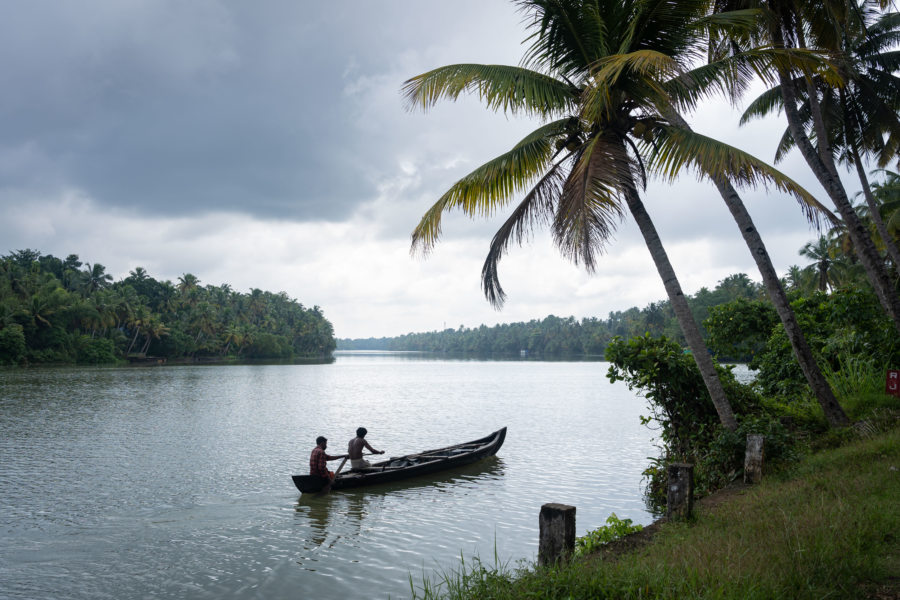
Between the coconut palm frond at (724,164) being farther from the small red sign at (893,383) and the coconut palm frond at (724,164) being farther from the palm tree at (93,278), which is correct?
the palm tree at (93,278)

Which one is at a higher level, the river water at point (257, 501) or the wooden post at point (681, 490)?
the wooden post at point (681, 490)

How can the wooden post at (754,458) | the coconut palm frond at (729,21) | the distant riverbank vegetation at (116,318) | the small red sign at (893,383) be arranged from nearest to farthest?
1. the wooden post at (754,458)
2. the coconut palm frond at (729,21)
3. the small red sign at (893,383)
4. the distant riverbank vegetation at (116,318)

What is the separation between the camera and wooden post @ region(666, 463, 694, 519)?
6.66 metres

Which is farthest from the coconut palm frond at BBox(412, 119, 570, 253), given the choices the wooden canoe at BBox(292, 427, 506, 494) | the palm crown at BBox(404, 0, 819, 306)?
the wooden canoe at BBox(292, 427, 506, 494)

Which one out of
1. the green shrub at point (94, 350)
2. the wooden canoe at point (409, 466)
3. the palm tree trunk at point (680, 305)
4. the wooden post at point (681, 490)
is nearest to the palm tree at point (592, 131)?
the palm tree trunk at point (680, 305)

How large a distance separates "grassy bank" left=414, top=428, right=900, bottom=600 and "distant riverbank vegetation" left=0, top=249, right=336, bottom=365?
7123cm

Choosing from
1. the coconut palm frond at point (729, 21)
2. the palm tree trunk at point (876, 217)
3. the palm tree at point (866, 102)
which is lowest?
the palm tree trunk at point (876, 217)

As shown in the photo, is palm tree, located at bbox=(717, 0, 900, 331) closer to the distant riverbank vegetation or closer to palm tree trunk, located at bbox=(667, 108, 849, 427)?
palm tree trunk, located at bbox=(667, 108, 849, 427)

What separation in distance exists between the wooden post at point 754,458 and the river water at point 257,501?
3737mm

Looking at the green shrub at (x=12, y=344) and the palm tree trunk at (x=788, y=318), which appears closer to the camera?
the palm tree trunk at (x=788, y=318)

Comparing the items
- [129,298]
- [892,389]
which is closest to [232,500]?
[892,389]

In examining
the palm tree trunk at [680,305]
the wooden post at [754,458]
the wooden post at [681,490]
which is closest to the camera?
the wooden post at [681,490]

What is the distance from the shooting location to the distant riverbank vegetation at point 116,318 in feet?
215

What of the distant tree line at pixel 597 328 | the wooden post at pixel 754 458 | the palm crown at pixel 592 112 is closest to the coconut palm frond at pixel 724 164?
the palm crown at pixel 592 112
